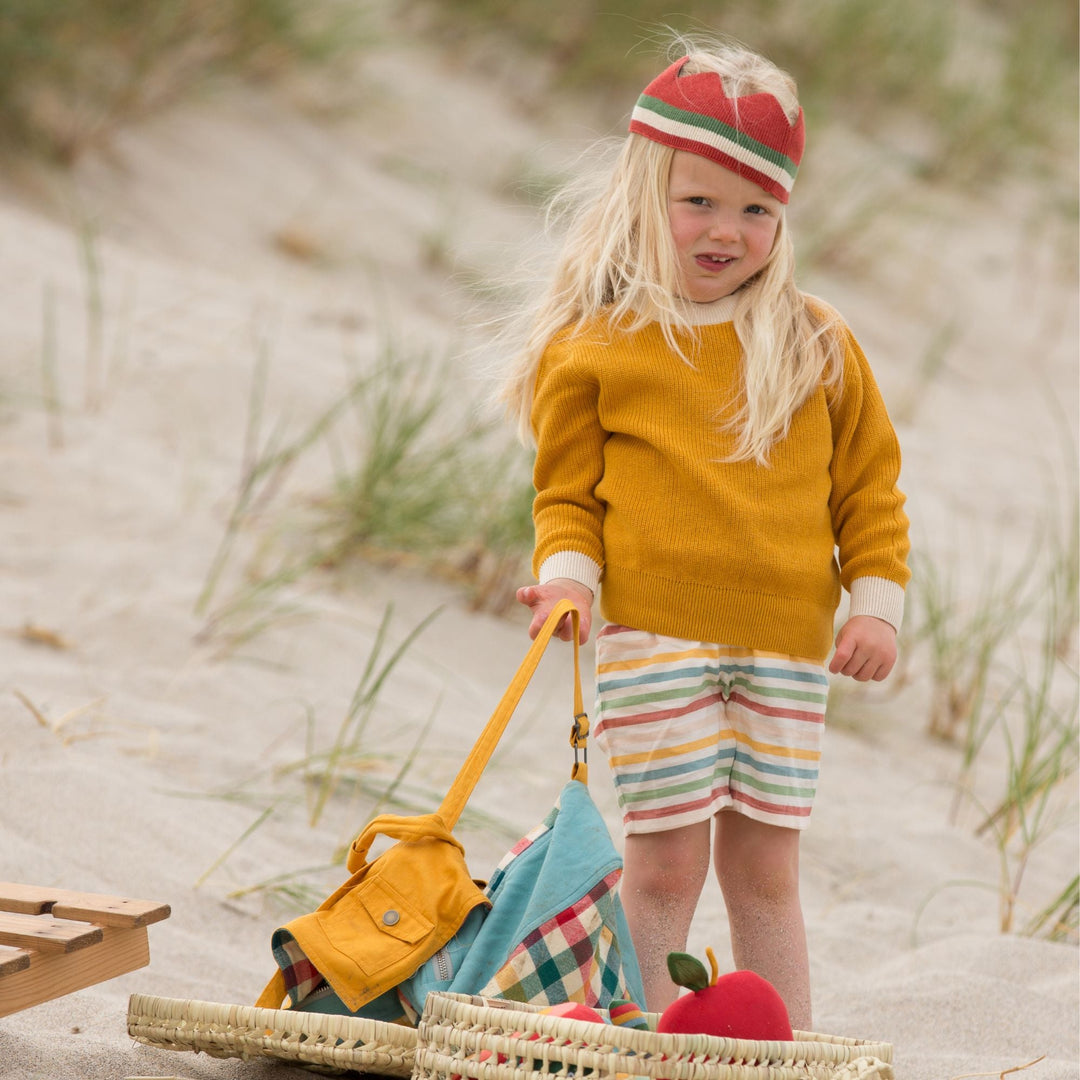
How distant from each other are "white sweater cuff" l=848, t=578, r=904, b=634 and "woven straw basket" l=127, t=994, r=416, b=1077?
0.84 metres

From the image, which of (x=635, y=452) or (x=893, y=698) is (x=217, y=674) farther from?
(x=893, y=698)

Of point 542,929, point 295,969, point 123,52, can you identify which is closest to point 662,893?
point 542,929

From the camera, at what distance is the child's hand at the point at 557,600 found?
181 cm

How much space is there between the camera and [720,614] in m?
1.85

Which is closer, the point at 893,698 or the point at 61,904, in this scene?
the point at 61,904

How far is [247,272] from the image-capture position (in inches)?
221

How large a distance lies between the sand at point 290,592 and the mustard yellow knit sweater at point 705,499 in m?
0.72

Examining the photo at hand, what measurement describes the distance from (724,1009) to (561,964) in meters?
0.22

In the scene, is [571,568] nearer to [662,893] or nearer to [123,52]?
[662,893]

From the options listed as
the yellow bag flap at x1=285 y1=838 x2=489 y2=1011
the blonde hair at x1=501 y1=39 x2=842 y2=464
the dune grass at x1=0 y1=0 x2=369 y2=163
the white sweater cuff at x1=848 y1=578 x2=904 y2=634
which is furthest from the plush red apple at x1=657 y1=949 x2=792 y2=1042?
the dune grass at x1=0 y1=0 x2=369 y2=163

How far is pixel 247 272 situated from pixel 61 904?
423cm

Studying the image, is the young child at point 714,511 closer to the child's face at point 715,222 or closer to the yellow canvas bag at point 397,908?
the child's face at point 715,222

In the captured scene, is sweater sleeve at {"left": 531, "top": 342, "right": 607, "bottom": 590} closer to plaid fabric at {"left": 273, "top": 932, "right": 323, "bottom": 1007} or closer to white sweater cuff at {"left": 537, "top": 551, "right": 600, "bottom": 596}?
white sweater cuff at {"left": 537, "top": 551, "right": 600, "bottom": 596}

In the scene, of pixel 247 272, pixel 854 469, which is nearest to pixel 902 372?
pixel 247 272
